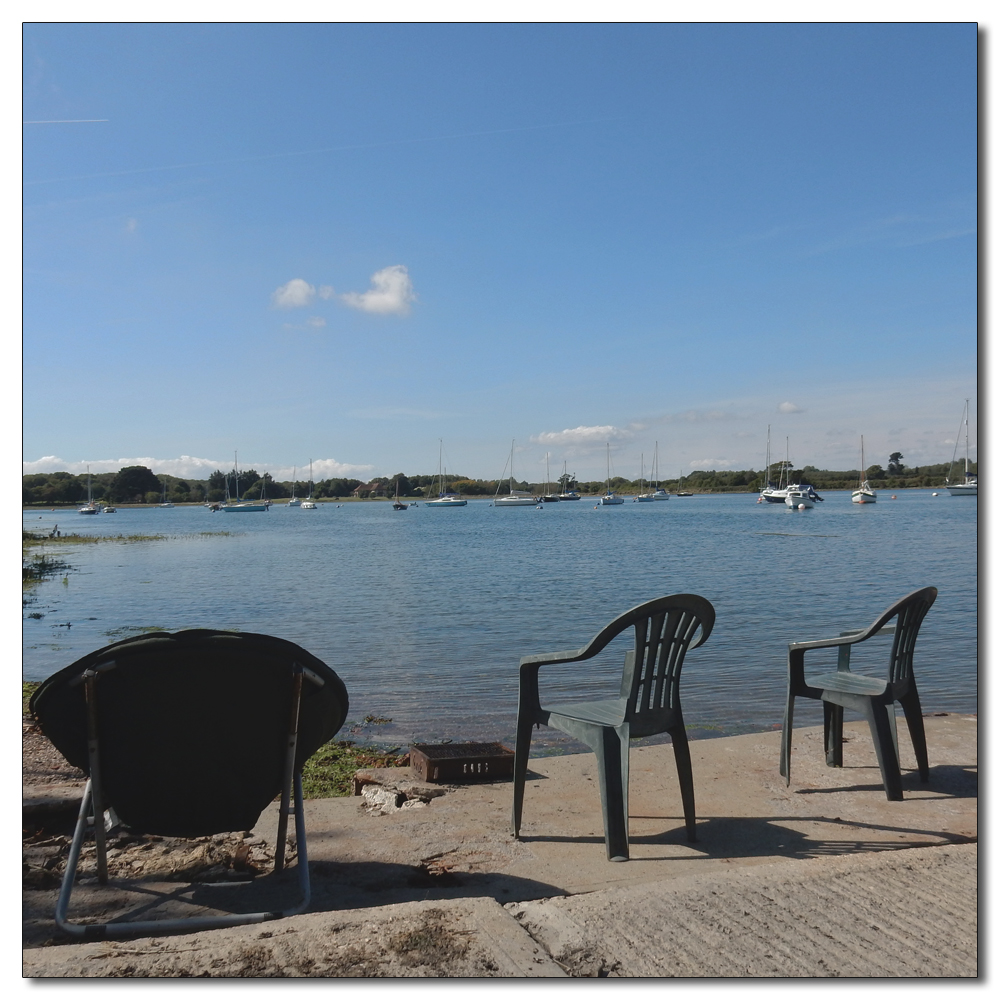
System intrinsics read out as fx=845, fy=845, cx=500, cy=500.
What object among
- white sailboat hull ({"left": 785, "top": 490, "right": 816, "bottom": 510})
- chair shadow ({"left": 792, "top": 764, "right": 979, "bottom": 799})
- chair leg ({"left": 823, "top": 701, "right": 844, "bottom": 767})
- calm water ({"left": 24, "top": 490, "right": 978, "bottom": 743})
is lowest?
calm water ({"left": 24, "top": 490, "right": 978, "bottom": 743})

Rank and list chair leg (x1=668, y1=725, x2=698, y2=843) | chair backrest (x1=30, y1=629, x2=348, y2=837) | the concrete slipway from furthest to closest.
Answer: chair leg (x1=668, y1=725, x2=698, y2=843)
chair backrest (x1=30, y1=629, x2=348, y2=837)
the concrete slipway

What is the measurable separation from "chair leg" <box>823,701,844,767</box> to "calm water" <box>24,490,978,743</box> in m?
1.25

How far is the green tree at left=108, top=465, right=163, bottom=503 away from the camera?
624 centimetres

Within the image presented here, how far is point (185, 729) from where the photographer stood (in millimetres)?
2680

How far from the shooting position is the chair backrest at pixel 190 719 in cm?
258

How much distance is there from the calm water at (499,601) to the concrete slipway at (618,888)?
1385 mm

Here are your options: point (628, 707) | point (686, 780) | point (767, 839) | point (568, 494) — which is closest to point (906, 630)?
point (767, 839)

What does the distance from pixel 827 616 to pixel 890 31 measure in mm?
13663

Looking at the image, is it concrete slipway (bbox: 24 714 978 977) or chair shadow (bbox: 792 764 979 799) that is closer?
concrete slipway (bbox: 24 714 978 977)

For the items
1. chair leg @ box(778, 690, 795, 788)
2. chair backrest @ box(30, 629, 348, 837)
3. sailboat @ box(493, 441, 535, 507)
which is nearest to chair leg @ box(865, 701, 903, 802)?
chair leg @ box(778, 690, 795, 788)

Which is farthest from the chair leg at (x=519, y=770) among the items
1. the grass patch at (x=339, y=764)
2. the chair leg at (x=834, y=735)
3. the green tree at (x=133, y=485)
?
the green tree at (x=133, y=485)

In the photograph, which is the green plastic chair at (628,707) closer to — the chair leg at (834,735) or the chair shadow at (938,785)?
the chair shadow at (938,785)

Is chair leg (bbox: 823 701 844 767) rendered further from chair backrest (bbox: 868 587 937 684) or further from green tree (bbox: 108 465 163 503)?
green tree (bbox: 108 465 163 503)
